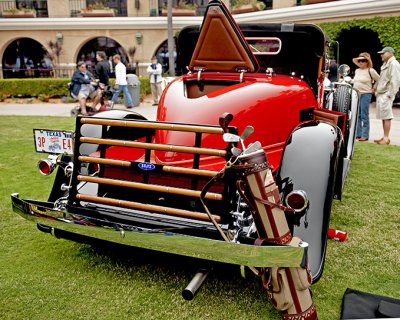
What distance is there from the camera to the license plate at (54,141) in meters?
3.20

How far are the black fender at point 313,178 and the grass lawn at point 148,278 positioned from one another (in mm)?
440

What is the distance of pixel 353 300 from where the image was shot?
8.55 ft

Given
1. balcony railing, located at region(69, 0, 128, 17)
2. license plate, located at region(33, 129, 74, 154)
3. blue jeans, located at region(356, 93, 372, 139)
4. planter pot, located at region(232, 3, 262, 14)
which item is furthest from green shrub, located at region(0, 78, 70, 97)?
license plate, located at region(33, 129, 74, 154)

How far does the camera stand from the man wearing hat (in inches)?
278

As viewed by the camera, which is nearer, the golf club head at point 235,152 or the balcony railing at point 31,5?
the golf club head at point 235,152

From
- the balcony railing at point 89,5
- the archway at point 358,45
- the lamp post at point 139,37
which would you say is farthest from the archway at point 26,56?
the archway at point 358,45

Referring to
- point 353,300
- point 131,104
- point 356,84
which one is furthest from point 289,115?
point 131,104

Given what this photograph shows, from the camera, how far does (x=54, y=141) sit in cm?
324

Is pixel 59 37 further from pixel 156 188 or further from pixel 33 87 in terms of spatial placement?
pixel 156 188

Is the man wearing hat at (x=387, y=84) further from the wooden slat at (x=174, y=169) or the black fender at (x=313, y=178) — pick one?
the wooden slat at (x=174, y=169)

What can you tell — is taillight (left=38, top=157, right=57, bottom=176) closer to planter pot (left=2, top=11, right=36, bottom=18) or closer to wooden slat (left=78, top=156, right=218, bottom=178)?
→ wooden slat (left=78, top=156, right=218, bottom=178)

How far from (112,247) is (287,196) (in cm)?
125

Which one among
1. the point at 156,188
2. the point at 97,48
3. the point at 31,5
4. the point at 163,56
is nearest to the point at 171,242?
the point at 156,188

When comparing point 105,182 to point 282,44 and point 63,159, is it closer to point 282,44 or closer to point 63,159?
point 63,159
